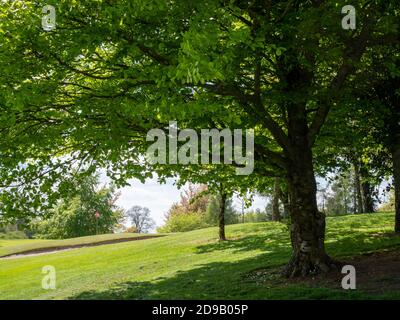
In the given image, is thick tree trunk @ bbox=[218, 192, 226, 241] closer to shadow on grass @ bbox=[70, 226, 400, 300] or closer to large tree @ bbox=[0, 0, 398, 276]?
shadow on grass @ bbox=[70, 226, 400, 300]

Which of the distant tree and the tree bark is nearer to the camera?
the tree bark

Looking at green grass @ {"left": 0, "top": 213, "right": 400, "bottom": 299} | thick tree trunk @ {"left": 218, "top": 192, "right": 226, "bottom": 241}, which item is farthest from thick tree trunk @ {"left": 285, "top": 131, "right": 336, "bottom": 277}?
thick tree trunk @ {"left": 218, "top": 192, "right": 226, "bottom": 241}

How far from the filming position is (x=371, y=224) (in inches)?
1027

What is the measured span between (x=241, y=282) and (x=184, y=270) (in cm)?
512

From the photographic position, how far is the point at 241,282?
43.6 feet

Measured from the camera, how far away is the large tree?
8.62 m

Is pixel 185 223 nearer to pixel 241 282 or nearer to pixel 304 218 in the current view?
pixel 241 282

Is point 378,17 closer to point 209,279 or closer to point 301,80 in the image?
point 301,80

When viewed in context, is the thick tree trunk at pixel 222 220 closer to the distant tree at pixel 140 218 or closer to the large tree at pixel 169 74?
the large tree at pixel 169 74

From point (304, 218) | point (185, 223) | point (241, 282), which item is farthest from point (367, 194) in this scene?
point (185, 223)

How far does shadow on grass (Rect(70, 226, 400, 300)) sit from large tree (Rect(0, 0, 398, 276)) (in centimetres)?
169

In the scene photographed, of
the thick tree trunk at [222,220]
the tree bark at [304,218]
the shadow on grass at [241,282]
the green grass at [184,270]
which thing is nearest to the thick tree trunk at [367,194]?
the green grass at [184,270]

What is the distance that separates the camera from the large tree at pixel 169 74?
862 centimetres
